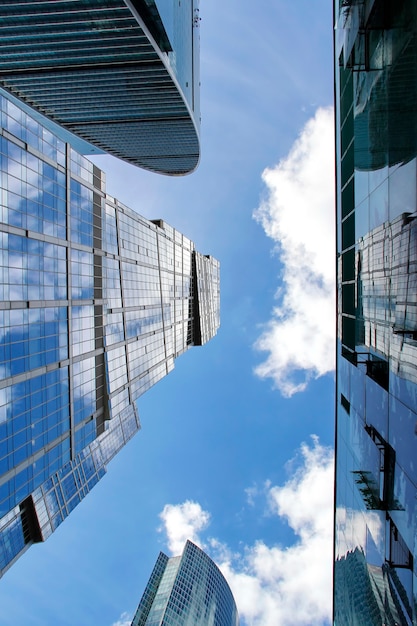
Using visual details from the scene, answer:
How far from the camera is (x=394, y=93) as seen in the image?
18438 millimetres

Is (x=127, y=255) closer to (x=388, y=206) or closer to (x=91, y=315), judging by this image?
(x=91, y=315)

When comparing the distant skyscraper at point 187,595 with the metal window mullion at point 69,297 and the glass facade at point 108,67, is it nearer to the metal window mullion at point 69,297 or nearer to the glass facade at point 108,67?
the metal window mullion at point 69,297

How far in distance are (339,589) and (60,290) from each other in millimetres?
37814

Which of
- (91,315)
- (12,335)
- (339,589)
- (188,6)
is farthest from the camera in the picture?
(188,6)

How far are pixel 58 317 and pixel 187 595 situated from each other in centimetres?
16282

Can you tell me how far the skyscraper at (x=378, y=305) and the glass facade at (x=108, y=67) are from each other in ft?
192

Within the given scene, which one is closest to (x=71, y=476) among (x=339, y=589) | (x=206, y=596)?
(x=339, y=589)

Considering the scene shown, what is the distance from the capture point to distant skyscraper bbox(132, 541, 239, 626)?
487 feet

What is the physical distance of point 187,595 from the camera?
520 feet

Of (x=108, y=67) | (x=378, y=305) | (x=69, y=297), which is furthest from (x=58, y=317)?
(x=108, y=67)

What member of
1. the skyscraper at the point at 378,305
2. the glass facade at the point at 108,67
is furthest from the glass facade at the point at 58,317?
the glass facade at the point at 108,67

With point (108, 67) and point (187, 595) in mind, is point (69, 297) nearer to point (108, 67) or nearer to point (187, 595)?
point (108, 67)

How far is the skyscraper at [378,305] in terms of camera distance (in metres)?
17.1

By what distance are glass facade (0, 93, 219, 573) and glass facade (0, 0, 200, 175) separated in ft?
123
